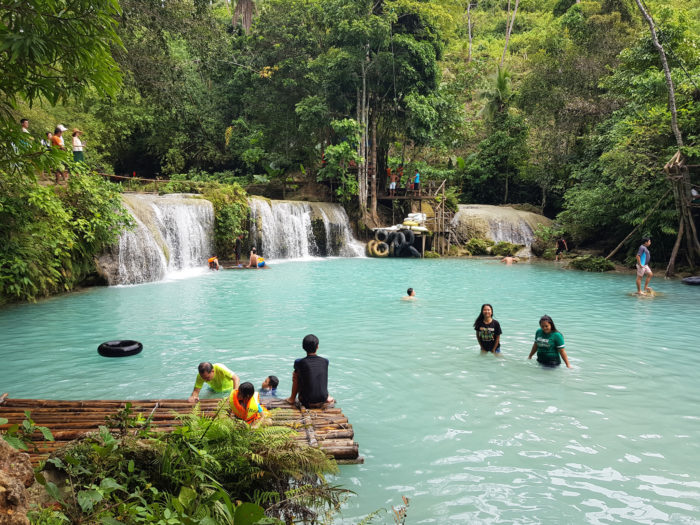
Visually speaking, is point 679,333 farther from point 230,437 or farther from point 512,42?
point 512,42

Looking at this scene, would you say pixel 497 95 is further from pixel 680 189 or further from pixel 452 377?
pixel 452 377

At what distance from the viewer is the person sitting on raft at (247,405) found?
4.61 m

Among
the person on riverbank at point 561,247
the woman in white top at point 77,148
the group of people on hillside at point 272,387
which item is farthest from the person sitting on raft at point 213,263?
the person on riverbank at point 561,247

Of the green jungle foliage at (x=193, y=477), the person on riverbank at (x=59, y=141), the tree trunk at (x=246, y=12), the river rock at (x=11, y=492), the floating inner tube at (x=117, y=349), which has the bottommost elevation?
the floating inner tube at (x=117, y=349)

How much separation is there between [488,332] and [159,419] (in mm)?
5289

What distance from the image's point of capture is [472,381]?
6703 millimetres

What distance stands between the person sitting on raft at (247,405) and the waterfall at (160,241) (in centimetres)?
1243

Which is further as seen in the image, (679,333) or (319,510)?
(679,333)

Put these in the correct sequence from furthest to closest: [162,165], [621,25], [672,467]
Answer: [162,165], [621,25], [672,467]

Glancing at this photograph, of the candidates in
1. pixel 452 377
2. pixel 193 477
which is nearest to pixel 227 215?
pixel 452 377

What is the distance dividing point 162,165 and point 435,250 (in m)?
22.5

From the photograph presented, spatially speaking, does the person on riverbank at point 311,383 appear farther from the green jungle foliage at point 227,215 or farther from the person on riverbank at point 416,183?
the person on riverbank at point 416,183

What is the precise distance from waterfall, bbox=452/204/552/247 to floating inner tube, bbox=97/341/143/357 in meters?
22.8

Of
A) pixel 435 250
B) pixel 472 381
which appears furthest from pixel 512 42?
pixel 472 381
